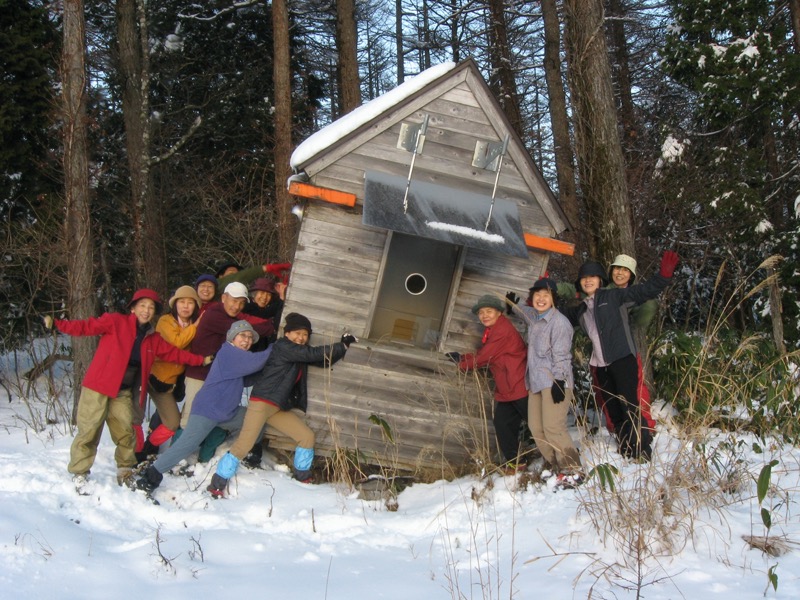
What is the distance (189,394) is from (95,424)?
0.97 meters

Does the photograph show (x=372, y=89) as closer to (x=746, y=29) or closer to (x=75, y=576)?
(x=746, y=29)

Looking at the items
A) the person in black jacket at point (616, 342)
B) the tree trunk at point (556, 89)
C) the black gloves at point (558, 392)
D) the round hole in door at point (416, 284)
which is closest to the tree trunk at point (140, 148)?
the round hole in door at point (416, 284)

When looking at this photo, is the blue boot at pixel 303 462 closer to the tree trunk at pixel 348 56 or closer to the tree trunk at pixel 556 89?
the tree trunk at pixel 348 56

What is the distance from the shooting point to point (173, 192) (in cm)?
1360

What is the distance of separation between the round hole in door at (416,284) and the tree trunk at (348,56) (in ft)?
18.5

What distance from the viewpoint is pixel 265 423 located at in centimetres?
602

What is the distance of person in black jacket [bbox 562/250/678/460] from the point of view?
543cm

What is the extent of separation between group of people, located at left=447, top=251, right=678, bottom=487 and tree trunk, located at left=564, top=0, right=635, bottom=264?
0.97 m

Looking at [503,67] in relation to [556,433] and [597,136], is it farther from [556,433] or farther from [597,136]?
[556,433]

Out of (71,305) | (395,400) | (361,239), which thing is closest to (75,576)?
(395,400)

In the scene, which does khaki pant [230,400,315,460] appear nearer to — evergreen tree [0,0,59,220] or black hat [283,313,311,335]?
black hat [283,313,311,335]

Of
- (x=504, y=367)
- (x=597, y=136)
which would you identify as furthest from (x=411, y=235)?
(x=597, y=136)

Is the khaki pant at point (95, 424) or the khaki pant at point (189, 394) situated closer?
the khaki pant at point (95, 424)

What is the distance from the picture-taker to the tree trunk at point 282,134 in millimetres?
9898
